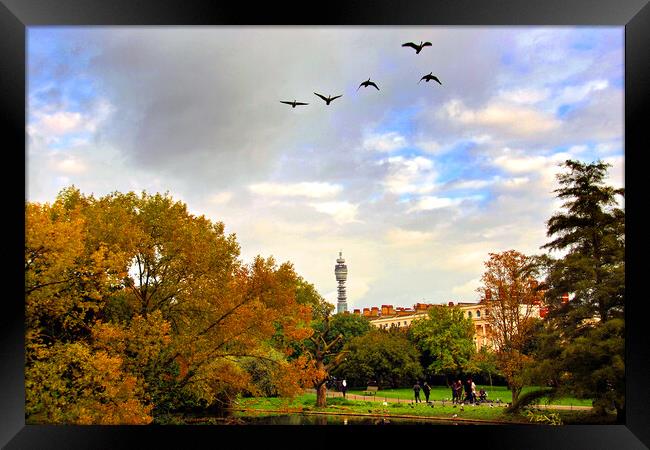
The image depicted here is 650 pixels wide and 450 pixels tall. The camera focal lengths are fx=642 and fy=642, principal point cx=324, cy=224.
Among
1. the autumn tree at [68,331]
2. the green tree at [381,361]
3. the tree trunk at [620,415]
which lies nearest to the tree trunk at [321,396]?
the green tree at [381,361]

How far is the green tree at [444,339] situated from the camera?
11.1 m

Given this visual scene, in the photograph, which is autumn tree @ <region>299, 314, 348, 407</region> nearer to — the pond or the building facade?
the pond

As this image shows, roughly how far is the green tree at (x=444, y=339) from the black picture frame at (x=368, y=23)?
256 inches

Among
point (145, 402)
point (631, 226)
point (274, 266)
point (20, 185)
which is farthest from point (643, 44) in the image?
point (145, 402)

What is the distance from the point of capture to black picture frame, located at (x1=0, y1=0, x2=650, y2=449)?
423cm

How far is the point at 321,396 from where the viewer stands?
10797 millimetres

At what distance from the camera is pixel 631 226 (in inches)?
174

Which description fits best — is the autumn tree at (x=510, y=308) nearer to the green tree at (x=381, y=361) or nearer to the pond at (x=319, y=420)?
the pond at (x=319, y=420)

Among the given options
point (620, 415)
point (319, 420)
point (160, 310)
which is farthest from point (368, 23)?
point (319, 420)

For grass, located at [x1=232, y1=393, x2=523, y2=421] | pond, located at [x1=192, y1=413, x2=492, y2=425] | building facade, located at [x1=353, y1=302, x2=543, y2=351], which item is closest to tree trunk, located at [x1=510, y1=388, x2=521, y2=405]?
grass, located at [x1=232, y1=393, x2=523, y2=421]

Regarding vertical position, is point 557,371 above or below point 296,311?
below

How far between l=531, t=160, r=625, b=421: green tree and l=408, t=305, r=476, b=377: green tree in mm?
2534

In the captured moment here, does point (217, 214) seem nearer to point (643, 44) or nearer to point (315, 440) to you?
point (315, 440)

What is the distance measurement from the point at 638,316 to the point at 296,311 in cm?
574
